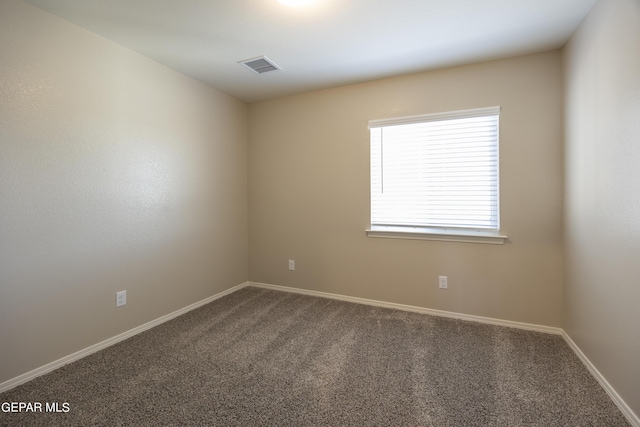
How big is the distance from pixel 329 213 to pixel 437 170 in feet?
4.05

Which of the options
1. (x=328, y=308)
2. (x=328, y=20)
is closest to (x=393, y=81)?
(x=328, y=20)

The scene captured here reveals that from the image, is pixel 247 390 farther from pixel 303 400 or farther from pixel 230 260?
pixel 230 260

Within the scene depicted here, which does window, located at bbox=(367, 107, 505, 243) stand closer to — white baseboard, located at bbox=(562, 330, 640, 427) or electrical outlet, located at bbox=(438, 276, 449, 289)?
electrical outlet, located at bbox=(438, 276, 449, 289)

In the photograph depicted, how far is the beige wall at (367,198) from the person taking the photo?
2.42 m

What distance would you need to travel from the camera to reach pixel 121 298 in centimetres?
238

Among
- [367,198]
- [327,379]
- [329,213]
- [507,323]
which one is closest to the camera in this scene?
[327,379]

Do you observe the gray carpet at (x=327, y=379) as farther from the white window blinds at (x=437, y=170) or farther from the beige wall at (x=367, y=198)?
the white window blinds at (x=437, y=170)

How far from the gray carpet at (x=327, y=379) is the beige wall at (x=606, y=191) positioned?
282 mm

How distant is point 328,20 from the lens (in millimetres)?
2021

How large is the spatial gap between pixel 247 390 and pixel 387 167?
7.68 feet

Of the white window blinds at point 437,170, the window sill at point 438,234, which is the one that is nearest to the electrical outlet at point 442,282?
the window sill at point 438,234

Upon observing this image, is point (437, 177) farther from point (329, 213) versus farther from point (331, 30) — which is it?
point (331, 30)

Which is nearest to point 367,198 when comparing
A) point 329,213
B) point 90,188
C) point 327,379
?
point 329,213

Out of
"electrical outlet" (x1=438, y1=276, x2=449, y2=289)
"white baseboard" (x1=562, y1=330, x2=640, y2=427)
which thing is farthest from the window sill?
"white baseboard" (x1=562, y1=330, x2=640, y2=427)
